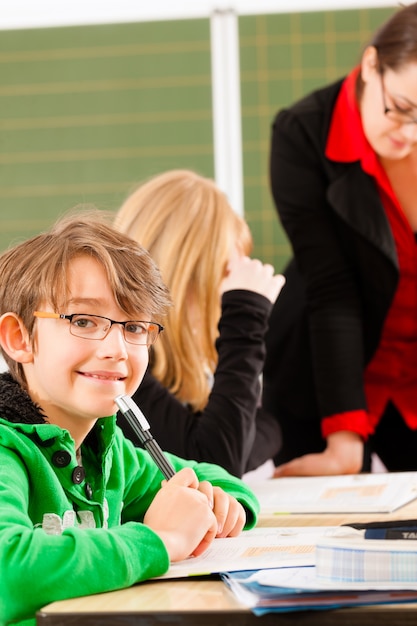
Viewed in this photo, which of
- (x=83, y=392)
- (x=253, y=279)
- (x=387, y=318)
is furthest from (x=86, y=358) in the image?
(x=387, y=318)

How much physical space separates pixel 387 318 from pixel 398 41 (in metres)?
0.56

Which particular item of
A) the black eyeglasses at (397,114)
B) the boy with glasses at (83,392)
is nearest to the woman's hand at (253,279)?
the black eyeglasses at (397,114)

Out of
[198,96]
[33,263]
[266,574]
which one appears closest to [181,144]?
[198,96]

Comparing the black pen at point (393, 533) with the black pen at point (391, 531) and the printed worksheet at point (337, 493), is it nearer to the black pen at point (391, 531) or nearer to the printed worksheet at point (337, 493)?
the black pen at point (391, 531)

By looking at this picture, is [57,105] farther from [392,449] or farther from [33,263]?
[33,263]

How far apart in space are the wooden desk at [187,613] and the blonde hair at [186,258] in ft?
2.94

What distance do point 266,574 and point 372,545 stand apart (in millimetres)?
106

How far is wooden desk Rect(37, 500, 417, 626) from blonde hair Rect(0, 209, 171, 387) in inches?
13.7

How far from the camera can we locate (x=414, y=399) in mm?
2010

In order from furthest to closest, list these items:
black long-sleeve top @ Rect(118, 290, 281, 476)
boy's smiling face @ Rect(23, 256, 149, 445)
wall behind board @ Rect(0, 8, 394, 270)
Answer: wall behind board @ Rect(0, 8, 394, 270), black long-sleeve top @ Rect(118, 290, 281, 476), boy's smiling face @ Rect(23, 256, 149, 445)

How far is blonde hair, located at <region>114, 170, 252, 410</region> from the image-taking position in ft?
5.67

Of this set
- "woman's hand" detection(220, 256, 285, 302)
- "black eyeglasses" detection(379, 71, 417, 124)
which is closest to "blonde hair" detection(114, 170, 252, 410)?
"woman's hand" detection(220, 256, 285, 302)

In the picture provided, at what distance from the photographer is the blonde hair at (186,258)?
1729 millimetres

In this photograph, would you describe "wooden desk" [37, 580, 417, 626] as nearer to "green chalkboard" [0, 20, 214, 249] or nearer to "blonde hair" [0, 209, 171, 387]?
"blonde hair" [0, 209, 171, 387]
